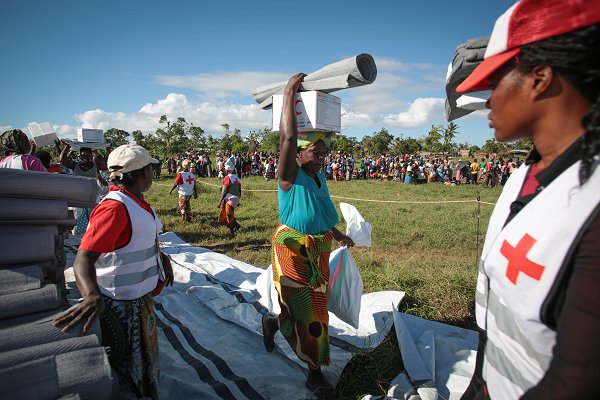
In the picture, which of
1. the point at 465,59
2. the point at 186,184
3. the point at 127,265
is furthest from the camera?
the point at 186,184

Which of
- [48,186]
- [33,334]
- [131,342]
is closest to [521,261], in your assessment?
[33,334]

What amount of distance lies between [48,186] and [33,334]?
126 centimetres

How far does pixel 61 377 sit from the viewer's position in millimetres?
1449

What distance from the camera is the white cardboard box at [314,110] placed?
238 centimetres

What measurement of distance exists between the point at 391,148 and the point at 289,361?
2378 inches

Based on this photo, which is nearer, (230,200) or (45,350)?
(45,350)

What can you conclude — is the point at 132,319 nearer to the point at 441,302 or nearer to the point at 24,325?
the point at 24,325

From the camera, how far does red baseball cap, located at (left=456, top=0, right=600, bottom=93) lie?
0.84 metres

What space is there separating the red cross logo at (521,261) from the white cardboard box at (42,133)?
6.97 meters

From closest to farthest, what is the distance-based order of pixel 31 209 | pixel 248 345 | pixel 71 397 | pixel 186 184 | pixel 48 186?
1. pixel 71 397
2. pixel 31 209
3. pixel 48 186
4. pixel 248 345
5. pixel 186 184

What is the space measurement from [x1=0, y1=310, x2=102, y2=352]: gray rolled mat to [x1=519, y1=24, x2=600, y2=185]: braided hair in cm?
192

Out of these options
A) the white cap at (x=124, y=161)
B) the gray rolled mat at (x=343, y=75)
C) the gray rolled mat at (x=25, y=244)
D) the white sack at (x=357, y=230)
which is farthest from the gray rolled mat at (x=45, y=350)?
the white sack at (x=357, y=230)

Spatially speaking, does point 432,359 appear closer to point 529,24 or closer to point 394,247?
point 529,24

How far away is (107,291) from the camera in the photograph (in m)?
2.10
